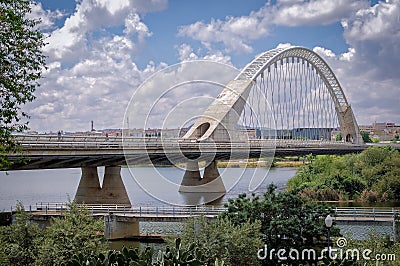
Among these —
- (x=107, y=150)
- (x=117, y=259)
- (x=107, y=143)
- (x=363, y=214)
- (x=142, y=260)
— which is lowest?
(x=363, y=214)

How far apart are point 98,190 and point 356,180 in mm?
29501

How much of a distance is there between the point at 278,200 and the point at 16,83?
13833 mm

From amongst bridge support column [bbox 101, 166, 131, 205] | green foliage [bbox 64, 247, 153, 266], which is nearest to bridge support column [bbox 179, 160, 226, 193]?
bridge support column [bbox 101, 166, 131, 205]

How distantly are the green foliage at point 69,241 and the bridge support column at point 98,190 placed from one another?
1835 centimetres

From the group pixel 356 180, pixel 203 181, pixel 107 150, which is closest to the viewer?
pixel 107 150

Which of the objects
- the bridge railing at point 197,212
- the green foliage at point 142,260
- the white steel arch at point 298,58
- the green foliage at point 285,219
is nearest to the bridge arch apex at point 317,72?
the white steel arch at point 298,58

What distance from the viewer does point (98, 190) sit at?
4272 cm

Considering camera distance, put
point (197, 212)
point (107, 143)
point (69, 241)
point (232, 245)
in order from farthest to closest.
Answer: point (107, 143) < point (197, 212) < point (69, 241) < point (232, 245)

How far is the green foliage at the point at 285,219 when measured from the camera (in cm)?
2203

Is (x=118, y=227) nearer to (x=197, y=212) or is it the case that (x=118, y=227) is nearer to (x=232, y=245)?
(x=197, y=212)

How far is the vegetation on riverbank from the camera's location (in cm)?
5412

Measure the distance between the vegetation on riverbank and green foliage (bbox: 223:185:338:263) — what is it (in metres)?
28.2

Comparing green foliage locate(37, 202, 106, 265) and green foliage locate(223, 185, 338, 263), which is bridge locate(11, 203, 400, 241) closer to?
green foliage locate(223, 185, 338, 263)

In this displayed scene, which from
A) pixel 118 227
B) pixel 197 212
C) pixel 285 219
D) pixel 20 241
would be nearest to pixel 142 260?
pixel 285 219
